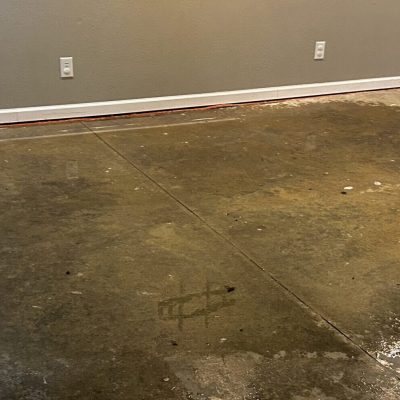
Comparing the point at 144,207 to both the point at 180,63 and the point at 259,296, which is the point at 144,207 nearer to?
the point at 259,296

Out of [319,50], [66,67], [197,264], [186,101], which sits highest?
[319,50]

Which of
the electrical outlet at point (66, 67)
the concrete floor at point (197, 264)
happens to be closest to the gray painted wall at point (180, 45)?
the electrical outlet at point (66, 67)

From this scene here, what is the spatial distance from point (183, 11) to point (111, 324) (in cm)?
272

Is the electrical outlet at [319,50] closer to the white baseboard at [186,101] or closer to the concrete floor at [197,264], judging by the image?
the white baseboard at [186,101]

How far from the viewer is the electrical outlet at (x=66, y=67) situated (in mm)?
3988

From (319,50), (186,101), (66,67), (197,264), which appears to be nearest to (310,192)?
(197,264)

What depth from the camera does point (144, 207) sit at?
2930mm

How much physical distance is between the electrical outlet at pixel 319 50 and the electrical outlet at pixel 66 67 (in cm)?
189

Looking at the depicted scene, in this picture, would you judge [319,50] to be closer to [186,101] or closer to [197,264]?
[186,101]

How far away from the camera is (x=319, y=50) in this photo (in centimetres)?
479

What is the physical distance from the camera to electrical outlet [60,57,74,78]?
3.99 metres

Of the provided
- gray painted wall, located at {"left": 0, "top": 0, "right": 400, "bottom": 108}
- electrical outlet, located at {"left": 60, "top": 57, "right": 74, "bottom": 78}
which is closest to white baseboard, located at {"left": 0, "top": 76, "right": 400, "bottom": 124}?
gray painted wall, located at {"left": 0, "top": 0, "right": 400, "bottom": 108}

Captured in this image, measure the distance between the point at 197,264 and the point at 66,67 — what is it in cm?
208

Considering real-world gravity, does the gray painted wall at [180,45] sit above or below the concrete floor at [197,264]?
above
